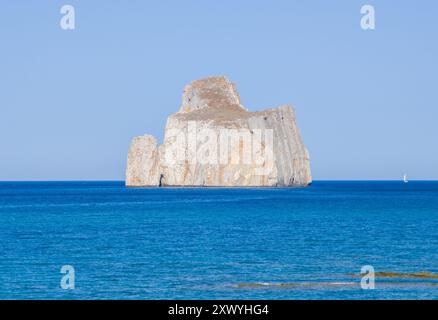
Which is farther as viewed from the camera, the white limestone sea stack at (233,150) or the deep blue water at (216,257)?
the white limestone sea stack at (233,150)

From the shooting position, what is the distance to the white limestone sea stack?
546ft

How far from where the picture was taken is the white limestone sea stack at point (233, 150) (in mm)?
166500

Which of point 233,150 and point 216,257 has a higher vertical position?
point 233,150

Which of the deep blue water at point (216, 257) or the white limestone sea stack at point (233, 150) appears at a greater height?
the white limestone sea stack at point (233, 150)

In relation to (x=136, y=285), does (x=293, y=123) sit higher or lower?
higher

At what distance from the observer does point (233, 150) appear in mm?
167625

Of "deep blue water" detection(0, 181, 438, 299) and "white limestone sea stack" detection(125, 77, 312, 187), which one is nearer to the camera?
"deep blue water" detection(0, 181, 438, 299)
